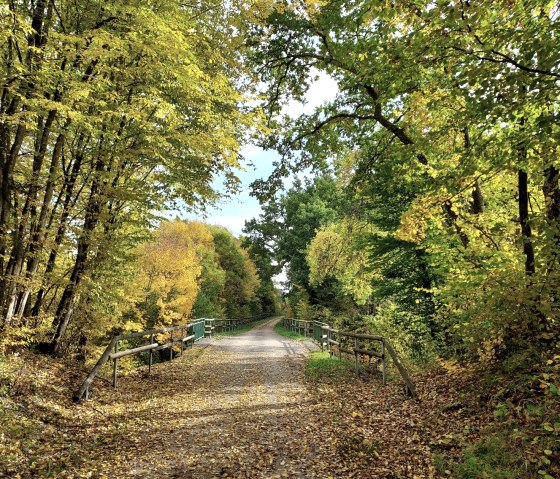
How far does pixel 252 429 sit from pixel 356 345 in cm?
483

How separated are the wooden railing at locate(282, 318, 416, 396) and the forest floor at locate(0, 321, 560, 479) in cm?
52

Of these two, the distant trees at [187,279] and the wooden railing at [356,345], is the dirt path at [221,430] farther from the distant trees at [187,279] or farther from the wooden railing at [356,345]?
the distant trees at [187,279]

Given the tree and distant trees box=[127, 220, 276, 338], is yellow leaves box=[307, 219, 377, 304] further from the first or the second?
the tree

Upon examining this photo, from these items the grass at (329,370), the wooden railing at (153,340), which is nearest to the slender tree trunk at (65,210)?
the wooden railing at (153,340)

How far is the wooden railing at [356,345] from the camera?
26.6 ft

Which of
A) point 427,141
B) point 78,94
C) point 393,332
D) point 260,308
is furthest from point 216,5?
point 260,308

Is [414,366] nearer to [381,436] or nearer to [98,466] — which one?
[381,436]

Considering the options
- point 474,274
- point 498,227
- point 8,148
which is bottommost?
point 474,274

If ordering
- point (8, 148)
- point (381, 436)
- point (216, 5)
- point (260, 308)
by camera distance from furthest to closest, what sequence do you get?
point (260, 308) < point (216, 5) < point (8, 148) < point (381, 436)

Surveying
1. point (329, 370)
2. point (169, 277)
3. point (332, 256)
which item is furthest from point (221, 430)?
point (332, 256)

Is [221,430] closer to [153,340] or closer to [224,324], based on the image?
[153,340]

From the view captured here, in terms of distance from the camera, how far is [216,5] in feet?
34.2

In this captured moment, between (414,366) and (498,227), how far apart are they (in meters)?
4.74

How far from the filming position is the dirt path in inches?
200
